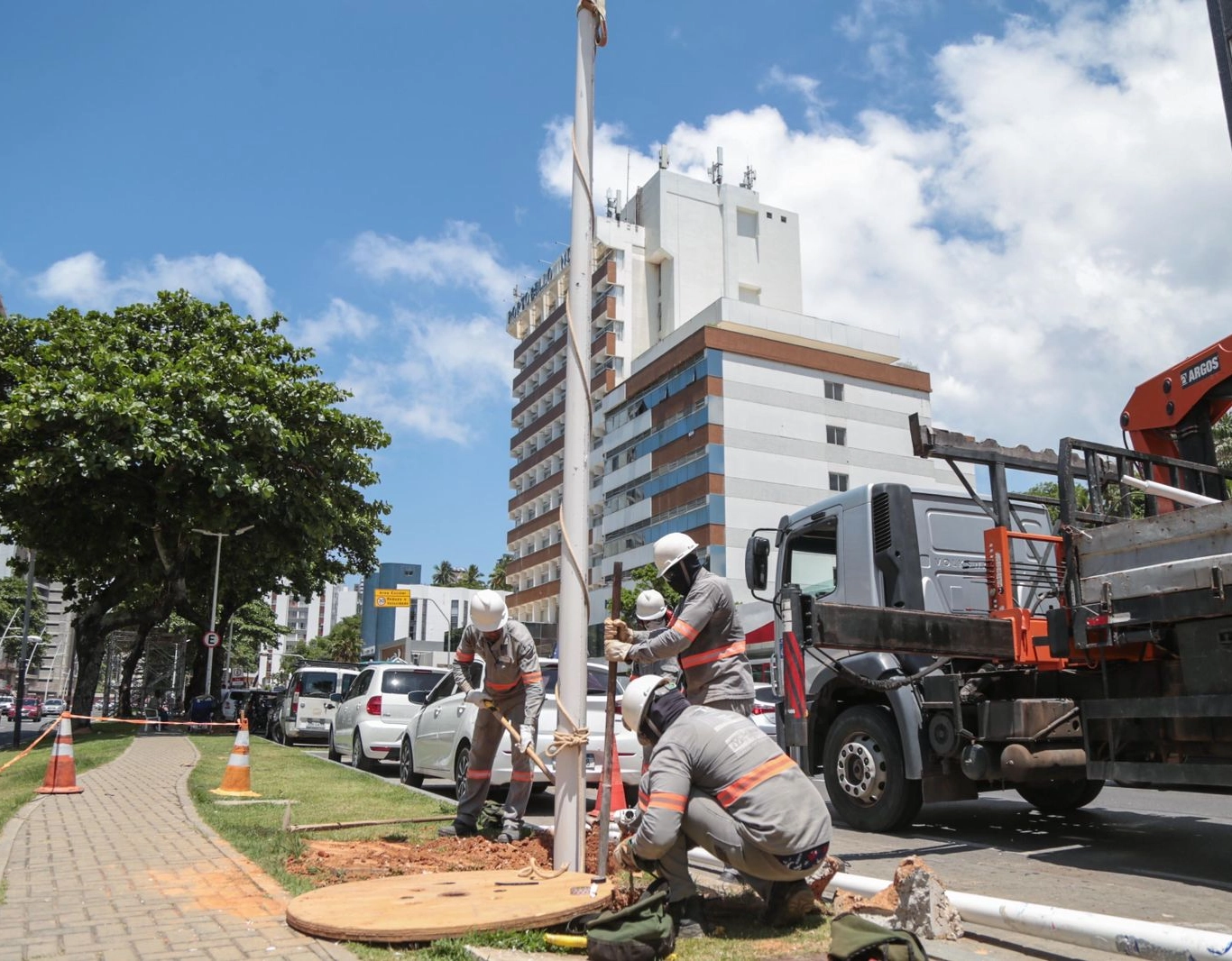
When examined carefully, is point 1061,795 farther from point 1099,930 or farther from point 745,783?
point 745,783

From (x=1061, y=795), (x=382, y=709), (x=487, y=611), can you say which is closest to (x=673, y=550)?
(x=487, y=611)

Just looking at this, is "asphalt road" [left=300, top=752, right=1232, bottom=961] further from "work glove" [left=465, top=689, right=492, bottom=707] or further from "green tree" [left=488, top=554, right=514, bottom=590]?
"green tree" [left=488, top=554, right=514, bottom=590]

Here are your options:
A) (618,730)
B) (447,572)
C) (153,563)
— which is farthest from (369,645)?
(618,730)

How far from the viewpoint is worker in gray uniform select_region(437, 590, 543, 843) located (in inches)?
282

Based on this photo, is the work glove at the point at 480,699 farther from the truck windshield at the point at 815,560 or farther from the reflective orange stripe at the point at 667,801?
the reflective orange stripe at the point at 667,801

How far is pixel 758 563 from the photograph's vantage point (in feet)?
29.3

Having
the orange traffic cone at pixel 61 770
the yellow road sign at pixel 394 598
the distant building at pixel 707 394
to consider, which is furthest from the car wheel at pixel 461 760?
the yellow road sign at pixel 394 598

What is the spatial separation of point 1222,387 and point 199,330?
23.8 meters

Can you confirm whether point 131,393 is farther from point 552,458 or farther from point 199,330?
point 552,458

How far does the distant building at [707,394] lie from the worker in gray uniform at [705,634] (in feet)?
137

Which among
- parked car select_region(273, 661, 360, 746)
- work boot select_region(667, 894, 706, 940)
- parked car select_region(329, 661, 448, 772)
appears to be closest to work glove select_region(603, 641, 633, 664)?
work boot select_region(667, 894, 706, 940)

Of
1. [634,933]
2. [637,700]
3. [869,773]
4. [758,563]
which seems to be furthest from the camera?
[758,563]

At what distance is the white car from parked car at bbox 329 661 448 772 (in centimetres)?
259

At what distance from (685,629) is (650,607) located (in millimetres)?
1427
